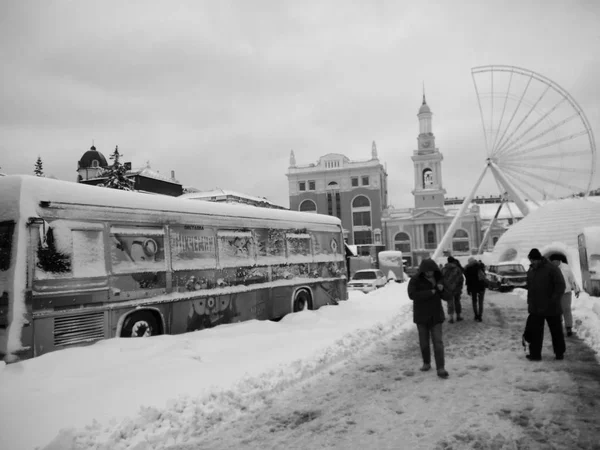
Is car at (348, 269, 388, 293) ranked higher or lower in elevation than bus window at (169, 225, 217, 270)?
lower

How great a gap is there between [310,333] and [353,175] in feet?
250

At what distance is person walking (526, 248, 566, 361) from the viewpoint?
7.22 meters

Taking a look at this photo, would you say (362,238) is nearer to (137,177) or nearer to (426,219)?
(426,219)

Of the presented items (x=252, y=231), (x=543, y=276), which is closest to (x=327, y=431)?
(x=543, y=276)

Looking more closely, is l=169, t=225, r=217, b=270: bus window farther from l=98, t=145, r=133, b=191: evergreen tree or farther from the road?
l=98, t=145, r=133, b=191: evergreen tree

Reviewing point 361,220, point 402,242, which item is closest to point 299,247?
point 402,242

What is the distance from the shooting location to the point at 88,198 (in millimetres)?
7859

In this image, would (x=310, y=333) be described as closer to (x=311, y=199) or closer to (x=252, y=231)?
(x=252, y=231)

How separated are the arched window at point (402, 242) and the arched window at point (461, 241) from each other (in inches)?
310

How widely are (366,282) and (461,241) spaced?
5727 cm

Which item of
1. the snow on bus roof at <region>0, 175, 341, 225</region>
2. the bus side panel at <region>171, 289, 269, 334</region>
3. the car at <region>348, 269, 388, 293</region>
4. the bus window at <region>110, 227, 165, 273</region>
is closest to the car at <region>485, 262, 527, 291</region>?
the car at <region>348, 269, 388, 293</region>

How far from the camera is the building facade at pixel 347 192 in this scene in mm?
82000

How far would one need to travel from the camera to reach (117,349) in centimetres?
726

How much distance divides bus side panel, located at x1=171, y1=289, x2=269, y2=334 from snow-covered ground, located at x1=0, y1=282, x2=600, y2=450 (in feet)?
1.35
